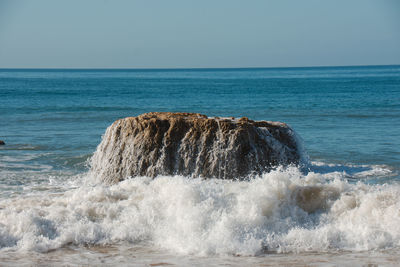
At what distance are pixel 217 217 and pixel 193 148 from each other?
2.69 metres

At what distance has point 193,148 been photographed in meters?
10.1

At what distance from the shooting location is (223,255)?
22.1ft

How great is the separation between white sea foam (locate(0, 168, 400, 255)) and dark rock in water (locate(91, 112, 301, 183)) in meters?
1.15

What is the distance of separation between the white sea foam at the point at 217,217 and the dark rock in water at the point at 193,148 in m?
1.15

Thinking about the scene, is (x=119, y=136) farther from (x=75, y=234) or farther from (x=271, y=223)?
(x=271, y=223)

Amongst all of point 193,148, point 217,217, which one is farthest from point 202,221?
point 193,148

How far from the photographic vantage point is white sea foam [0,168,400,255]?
7.05 meters

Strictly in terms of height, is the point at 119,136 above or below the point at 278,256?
above

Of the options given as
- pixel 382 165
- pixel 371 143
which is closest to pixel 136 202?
pixel 382 165

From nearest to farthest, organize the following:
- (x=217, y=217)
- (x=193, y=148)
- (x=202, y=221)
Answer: (x=202, y=221) → (x=217, y=217) → (x=193, y=148)

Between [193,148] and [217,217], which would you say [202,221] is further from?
[193,148]

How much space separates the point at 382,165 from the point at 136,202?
6.73 metres

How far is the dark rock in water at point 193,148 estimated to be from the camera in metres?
10.0

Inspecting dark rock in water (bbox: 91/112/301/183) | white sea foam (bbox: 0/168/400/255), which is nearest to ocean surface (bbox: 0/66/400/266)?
white sea foam (bbox: 0/168/400/255)
